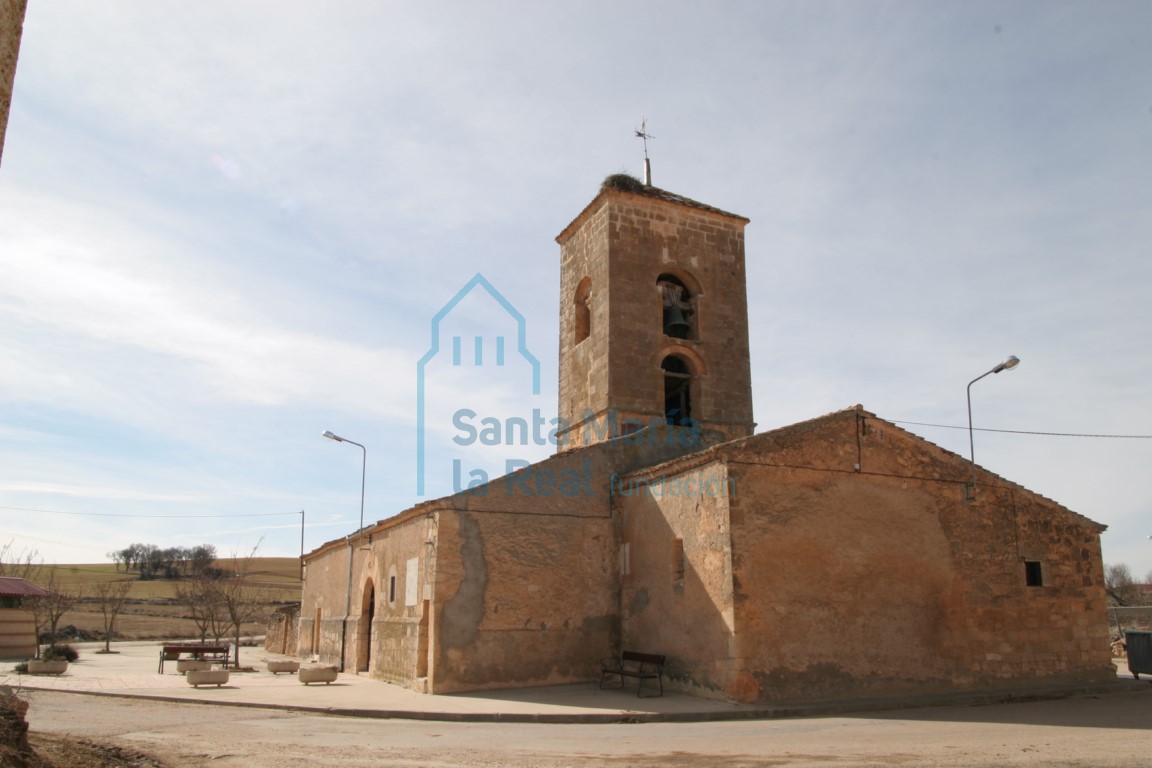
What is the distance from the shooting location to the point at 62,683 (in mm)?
17453

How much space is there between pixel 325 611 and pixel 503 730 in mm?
15822

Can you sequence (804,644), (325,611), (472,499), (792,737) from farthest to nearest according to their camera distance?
(325,611) → (472,499) → (804,644) → (792,737)

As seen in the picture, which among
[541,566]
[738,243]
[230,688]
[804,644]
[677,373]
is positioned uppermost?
[738,243]

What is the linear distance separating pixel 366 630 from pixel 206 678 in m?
4.08

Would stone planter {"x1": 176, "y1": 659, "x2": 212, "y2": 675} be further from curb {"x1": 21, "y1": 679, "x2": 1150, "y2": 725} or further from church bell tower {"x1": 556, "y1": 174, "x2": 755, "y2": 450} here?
church bell tower {"x1": 556, "y1": 174, "x2": 755, "y2": 450}

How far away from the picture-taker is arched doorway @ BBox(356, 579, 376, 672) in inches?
783

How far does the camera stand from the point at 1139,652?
17.0 meters

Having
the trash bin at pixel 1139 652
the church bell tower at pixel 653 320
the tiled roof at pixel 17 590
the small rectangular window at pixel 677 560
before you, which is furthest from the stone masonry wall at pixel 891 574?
the tiled roof at pixel 17 590

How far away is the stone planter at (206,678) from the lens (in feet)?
54.5

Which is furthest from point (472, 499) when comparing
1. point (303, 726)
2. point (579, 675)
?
point (303, 726)

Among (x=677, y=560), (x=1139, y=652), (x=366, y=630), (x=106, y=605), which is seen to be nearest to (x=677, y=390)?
(x=677, y=560)

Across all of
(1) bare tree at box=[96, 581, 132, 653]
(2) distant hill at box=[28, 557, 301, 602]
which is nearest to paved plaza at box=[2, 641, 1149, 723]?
(1) bare tree at box=[96, 581, 132, 653]

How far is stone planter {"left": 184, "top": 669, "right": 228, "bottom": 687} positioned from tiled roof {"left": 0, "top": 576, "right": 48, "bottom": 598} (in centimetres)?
1554

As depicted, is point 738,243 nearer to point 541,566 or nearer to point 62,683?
point 541,566
